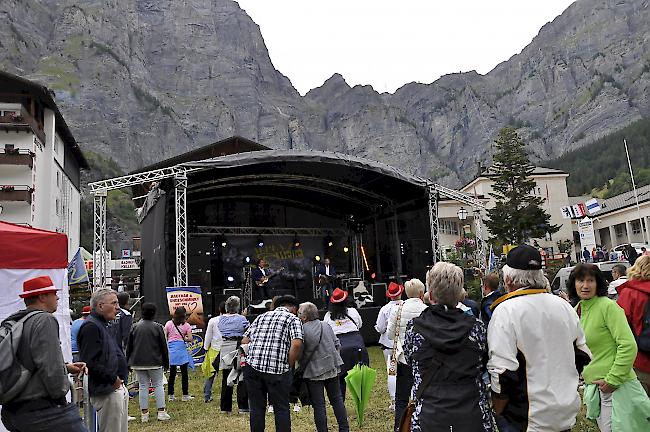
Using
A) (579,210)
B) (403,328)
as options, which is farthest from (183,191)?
(579,210)

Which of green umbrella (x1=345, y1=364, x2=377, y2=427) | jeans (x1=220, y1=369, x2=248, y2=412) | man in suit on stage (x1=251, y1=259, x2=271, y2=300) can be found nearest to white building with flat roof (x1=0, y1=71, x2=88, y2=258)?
man in suit on stage (x1=251, y1=259, x2=271, y2=300)

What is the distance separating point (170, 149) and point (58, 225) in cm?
7157

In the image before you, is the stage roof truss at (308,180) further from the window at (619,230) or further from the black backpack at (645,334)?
the window at (619,230)

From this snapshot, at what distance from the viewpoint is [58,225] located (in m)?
32.3

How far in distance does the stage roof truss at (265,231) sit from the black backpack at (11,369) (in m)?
16.2

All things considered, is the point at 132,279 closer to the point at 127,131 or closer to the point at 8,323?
the point at 8,323

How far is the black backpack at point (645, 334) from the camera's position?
11.8 feet

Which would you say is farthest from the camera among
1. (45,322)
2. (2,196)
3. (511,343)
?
(2,196)

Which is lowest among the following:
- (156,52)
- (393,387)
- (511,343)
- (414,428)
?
(393,387)

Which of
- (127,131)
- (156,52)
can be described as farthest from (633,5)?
(127,131)

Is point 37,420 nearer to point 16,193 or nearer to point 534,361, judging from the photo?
point 534,361

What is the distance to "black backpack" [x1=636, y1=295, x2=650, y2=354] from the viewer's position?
11.8ft

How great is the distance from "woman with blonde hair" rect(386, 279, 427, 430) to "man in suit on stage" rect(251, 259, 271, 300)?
499 inches

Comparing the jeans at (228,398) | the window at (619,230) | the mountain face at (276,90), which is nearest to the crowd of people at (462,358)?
the jeans at (228,398)
